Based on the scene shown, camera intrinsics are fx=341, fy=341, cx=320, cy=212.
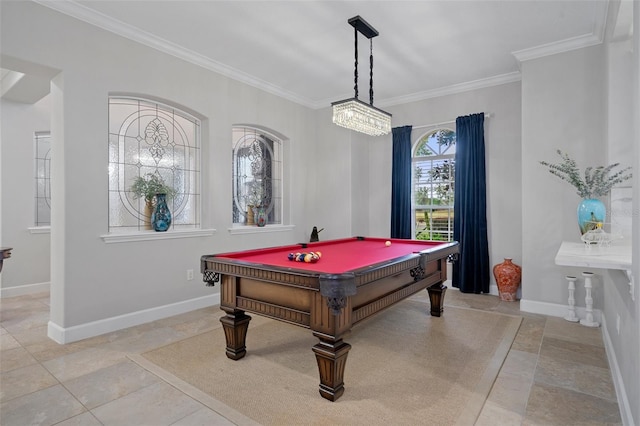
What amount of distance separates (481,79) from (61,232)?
17.2 feet

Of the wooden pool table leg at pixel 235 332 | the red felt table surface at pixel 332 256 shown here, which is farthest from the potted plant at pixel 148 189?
the wooden pool table leg at pixel 235 332

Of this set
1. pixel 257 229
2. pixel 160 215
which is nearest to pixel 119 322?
pixel 160 215

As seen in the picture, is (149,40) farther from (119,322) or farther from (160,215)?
(119,322)

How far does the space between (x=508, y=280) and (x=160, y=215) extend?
4.28m

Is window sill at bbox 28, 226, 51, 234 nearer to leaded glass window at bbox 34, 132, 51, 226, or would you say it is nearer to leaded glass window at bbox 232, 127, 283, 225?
leaded glass window at bbox 34, 132, 51, 226

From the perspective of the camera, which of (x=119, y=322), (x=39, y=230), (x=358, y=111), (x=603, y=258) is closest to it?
(x=603, y=258)

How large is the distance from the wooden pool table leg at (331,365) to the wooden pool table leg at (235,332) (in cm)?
81

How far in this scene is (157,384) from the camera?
229 cm

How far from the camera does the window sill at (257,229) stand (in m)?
4.55

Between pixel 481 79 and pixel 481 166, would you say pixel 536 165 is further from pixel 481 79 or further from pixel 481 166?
pixel 481 79

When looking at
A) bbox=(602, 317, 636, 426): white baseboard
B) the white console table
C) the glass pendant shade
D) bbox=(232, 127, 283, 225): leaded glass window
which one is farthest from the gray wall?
bbox=(602, 317, 636, 426): white baseboard

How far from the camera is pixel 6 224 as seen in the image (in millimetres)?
4758

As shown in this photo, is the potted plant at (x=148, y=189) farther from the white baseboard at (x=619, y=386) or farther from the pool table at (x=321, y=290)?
the white baseboard at (x=619, y=386)

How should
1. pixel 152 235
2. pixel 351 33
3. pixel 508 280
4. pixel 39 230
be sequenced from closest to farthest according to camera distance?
pixel 351 33, pixel 152 235, pixel 508 280, pixel 39 230
